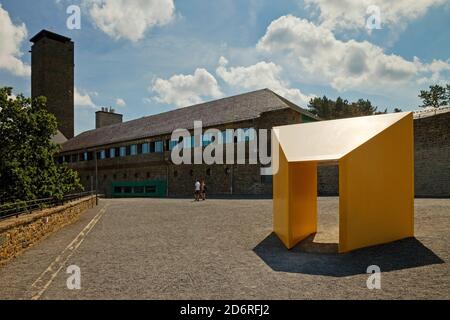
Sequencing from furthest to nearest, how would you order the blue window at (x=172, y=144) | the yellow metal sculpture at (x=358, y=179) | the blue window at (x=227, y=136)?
the blue window at (x=172, y=144)
the blue window at (x=227, y=136)
the yellow metal sculpture at (x=358, y=179)

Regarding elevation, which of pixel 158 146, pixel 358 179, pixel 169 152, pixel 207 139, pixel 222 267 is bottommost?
pixel 222 267

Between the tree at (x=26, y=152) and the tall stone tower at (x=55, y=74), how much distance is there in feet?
143

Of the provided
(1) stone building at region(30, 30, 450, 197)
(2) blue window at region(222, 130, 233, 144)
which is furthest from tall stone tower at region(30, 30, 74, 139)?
(2) blue window at region(222, 130, 233, 144)

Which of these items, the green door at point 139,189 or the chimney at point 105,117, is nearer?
the green door at point 139,189

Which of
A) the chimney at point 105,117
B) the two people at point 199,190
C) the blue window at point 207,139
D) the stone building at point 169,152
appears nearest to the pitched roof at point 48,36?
the chimney at point 105,117

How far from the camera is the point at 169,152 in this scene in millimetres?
32375

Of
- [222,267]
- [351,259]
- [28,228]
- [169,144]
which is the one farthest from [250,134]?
[222,267]

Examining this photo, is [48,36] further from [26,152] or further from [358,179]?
[358,179]

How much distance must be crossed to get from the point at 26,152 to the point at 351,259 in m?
12.9

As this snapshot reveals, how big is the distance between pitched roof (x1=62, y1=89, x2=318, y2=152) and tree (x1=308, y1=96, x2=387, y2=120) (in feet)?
99.2

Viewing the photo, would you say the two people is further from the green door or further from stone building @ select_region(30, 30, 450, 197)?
the green door

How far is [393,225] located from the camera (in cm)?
782

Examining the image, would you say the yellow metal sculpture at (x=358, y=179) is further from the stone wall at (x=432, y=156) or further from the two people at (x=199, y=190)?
the two people at (x=199, y=190)

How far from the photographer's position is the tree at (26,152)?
12157mm
